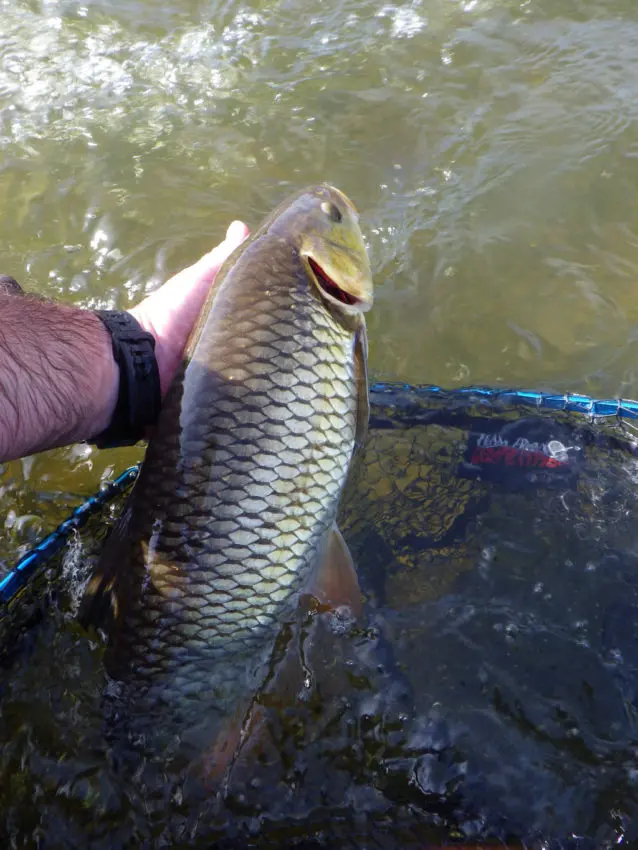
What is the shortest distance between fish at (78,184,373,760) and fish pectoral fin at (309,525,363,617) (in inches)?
2.8

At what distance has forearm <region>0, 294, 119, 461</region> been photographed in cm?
223

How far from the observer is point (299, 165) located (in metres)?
4.57

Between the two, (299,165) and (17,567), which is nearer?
(17,567)

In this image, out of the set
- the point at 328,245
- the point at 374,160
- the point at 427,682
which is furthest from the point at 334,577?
the point at 374,160

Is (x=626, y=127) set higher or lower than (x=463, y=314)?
higher

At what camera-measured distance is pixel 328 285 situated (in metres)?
2.30

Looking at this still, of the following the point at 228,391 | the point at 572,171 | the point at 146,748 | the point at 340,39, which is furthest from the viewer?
the point at 340,39

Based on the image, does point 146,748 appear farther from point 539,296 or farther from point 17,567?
point 539,296

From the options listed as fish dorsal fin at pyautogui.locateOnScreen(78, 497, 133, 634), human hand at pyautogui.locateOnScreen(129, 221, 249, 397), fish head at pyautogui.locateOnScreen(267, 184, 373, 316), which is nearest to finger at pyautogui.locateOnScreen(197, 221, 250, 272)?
human hand at pyautogui.locateOnScreen(129, 221, 249, 397)

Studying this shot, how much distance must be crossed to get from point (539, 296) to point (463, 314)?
0.43m

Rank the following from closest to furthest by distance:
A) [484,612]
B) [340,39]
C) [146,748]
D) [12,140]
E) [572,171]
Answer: [146,748] < [484,612] < [572,171] < [12,140] < [340,39]

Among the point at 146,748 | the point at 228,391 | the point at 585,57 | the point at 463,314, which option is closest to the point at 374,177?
the point at 463,314

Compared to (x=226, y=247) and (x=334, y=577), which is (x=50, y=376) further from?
(x=334, y=577)

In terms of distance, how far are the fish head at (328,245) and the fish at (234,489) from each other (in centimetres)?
1
